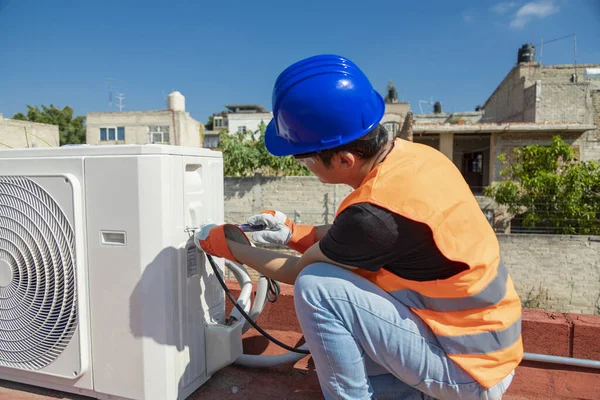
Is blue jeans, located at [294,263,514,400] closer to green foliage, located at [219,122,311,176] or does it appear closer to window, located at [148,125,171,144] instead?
green foliage, located at [219,122,311,176]

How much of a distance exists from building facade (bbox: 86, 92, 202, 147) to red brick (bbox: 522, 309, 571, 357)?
23.2m

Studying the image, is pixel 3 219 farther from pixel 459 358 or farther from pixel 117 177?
pixel 459 358

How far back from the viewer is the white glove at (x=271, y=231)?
1603mm

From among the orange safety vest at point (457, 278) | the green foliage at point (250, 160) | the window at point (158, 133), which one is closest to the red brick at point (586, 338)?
the orange safety vest at point (457, 278)

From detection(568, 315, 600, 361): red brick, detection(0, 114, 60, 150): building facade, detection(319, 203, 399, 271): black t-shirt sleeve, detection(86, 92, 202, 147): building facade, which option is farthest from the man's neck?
detection(86, 92, 202, 147): building facade

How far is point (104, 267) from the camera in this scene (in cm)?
148

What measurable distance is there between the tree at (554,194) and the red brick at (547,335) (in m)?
7.77

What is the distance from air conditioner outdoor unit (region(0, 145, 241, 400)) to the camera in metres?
1.44

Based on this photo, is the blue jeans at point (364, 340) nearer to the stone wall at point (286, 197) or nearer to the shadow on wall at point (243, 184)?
the stone wall at point (286, 197)

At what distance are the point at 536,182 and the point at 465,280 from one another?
888 centimetres

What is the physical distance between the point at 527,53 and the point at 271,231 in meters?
22.2

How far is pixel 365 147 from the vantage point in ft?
4.46

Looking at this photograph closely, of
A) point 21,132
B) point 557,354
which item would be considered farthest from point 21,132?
point 557,354

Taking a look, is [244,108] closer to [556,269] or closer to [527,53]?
[527,53]
